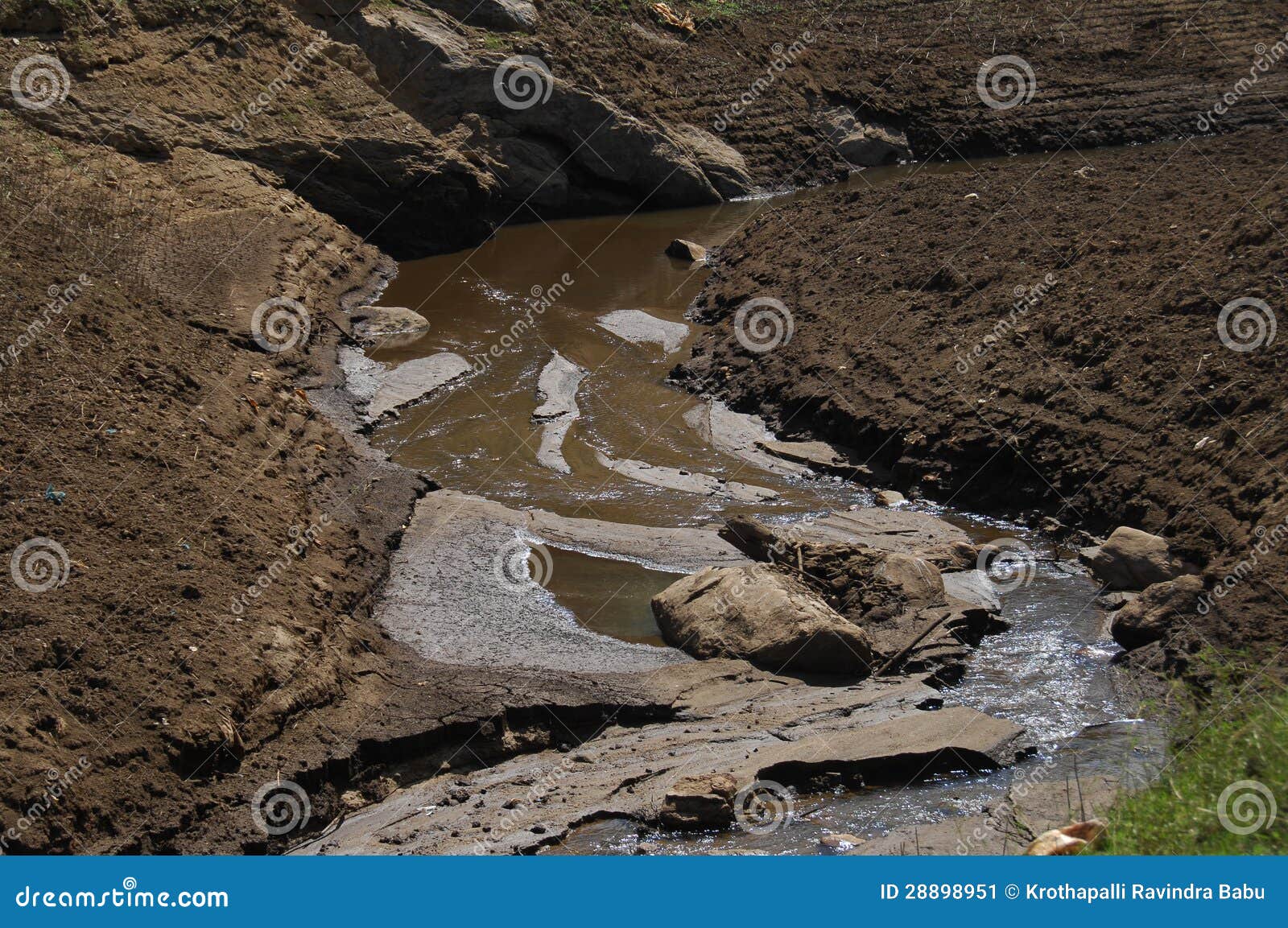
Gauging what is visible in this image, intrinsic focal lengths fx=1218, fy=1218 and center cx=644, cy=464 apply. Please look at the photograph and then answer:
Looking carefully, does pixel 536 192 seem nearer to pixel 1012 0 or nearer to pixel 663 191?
pixel 663 191

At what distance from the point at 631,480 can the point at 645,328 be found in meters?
4.46

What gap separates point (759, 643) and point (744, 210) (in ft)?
46.9

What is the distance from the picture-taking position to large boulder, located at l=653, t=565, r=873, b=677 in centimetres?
779

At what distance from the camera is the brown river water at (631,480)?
641 centimetres

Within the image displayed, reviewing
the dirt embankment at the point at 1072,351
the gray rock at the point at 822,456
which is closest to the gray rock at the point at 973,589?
the dirt embankment at the point at 1072,351

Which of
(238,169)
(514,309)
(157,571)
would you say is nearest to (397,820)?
(157,571)

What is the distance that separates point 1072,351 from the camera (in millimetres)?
10711

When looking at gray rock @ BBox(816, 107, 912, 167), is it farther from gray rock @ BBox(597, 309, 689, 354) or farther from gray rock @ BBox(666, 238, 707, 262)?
gray rock @ BBox(597, 309, 689, 354)

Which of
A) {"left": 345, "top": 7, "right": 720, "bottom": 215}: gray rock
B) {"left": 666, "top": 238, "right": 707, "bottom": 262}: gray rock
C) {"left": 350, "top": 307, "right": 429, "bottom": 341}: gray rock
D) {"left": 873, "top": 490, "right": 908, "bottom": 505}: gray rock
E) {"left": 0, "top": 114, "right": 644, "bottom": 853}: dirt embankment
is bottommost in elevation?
{"left": 0, "top": 114, "right": 644, "bottom": 853}: dirt embankment

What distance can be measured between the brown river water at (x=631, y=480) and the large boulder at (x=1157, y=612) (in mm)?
182

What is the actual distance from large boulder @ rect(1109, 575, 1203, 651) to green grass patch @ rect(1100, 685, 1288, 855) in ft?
7.04

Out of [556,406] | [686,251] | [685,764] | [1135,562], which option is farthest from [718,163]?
[685,764]

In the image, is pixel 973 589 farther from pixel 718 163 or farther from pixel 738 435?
pixel 718 163

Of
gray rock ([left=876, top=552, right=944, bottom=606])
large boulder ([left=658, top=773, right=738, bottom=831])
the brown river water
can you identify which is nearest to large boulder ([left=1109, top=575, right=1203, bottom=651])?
the brown river water
